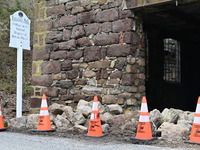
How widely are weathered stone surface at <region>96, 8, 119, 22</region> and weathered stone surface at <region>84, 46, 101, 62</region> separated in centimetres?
73

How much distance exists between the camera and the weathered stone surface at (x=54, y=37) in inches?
357

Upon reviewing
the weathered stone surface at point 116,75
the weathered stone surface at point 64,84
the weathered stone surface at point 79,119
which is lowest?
the weathered stone surface at point 79,119

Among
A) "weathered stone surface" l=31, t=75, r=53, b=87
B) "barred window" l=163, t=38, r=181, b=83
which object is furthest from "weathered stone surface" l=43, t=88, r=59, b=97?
"barred window" l=163, t=38, r=181, b=83

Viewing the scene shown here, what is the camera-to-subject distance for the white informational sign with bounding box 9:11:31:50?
26.9 ft

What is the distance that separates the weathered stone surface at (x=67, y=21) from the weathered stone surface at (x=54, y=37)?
27 cm

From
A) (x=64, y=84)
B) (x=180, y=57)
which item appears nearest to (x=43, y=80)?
(x=64, y=84)

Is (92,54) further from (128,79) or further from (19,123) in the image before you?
(19,123)

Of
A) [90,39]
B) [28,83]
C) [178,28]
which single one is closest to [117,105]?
[90,39]

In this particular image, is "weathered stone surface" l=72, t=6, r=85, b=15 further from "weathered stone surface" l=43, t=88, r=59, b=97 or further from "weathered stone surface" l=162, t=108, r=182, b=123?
"weathered stone surface" l=162, t=108, r=182, b=123

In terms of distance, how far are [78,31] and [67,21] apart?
0.47 meters

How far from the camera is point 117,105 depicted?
770 cm

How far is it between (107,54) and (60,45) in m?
1.53

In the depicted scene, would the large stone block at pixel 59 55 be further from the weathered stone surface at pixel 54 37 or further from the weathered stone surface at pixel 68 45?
the weathered stone surface at pixel 54 37

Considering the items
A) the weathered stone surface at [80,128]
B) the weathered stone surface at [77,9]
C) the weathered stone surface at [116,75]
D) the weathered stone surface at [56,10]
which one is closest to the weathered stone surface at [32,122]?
the weathered stone surface at [80,128]
